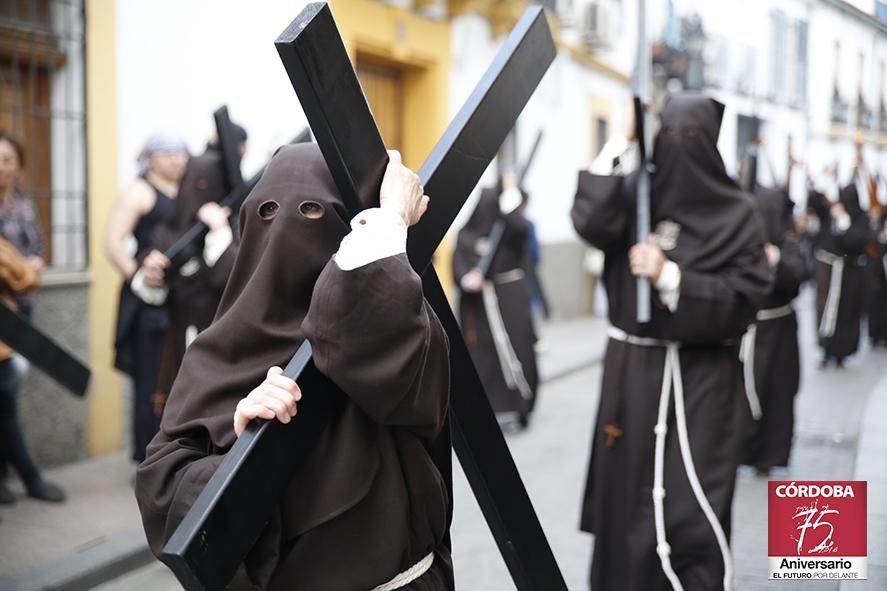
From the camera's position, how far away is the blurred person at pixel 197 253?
17.9ft

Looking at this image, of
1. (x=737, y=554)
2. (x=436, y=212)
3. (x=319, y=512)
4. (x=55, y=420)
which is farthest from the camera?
(x=55, y=420)

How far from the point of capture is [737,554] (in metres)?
5.23

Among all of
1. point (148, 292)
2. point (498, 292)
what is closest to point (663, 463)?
point (148, 292)

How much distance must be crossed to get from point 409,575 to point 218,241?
3.48 meters

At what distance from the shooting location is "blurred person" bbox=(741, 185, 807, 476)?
7.14 meters

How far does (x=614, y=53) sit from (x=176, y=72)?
1178 cm

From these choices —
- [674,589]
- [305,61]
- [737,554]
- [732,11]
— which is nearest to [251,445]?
[305,61]


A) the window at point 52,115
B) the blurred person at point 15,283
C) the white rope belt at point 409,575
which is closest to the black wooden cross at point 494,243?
the window at point 52,115

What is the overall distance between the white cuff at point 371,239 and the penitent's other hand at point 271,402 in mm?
212

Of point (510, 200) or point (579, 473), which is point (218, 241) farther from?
point (510, 200)

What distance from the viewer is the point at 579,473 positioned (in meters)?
7.29

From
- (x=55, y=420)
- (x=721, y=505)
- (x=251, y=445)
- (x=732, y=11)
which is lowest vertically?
(x=55, y=420)

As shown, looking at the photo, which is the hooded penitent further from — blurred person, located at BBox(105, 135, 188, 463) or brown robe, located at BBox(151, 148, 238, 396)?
blurred person, located at BBox(105, 135, 188, 463)

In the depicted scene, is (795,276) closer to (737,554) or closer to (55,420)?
(737,554)
